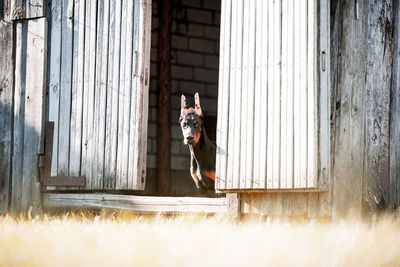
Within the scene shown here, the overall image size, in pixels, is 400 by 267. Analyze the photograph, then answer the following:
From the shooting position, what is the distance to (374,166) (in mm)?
6883

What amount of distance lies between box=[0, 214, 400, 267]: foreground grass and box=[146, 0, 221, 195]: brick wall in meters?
4.86

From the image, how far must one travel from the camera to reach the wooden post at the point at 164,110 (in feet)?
36.3

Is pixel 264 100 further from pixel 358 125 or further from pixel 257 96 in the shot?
pixel 358 125

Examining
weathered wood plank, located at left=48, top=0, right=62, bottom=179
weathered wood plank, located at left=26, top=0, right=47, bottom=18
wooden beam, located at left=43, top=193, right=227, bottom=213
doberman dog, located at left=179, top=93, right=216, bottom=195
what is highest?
weathered wood plank, located at left=26, top=0, right=47, bottom=18

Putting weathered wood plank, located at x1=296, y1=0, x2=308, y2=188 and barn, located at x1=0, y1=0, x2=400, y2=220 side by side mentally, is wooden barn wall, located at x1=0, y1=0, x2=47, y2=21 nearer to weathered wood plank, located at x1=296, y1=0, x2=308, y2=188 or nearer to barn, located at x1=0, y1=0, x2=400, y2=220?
barn, located at x1=0, y1=0, x2=400, y2=220

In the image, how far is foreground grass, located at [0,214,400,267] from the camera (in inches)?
184

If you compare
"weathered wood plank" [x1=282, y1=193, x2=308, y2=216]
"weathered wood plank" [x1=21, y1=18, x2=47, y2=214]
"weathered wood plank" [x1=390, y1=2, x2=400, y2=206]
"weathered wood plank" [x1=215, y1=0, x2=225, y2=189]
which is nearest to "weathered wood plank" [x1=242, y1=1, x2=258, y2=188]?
"weathered wood plank" [x1=215, y1=0, x2=225, y2=189]

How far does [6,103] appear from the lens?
27.1ft

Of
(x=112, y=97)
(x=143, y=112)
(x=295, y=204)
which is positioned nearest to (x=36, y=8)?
(x=112, y=97)

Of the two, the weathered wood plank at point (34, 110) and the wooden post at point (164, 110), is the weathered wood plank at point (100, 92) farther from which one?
the wooden post at point (164, 110)

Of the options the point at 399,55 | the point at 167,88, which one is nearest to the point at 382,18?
the point at 399,55

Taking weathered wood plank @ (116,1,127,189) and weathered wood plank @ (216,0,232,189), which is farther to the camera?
weathered wood plank @ (116,1,127,189)

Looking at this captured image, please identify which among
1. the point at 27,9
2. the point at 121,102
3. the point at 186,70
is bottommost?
the point at 121,102

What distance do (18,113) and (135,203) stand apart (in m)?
1.80
